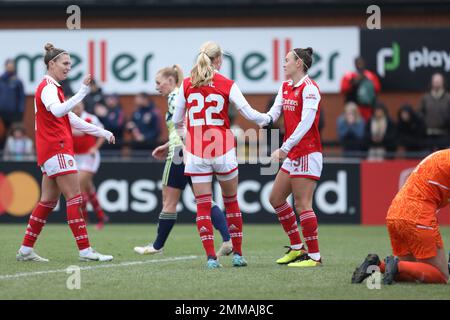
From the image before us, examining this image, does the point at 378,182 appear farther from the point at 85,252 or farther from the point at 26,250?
the point at 26,250

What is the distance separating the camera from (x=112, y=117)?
20.3m

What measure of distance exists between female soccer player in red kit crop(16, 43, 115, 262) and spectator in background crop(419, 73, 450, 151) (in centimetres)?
1001

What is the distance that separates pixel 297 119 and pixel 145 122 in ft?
32.4

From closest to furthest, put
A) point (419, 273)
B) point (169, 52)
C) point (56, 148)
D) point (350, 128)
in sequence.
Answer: point (419, 273), point (56, 148), point (350, 128), point (169, 52)

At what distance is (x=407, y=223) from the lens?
921cm

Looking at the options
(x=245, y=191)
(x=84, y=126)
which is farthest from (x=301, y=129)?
(x=245, y=191)

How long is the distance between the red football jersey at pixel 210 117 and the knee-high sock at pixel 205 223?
427 millimetres

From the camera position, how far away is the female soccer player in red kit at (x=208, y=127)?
10234 millimetres

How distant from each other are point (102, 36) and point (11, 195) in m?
4.40

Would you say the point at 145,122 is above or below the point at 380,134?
above

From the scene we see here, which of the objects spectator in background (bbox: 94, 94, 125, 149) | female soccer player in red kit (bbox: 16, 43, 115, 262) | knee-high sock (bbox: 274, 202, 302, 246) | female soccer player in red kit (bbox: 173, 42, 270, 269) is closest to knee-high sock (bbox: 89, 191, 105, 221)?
spectator in background (bbox: 94, 94, 125, 149)
